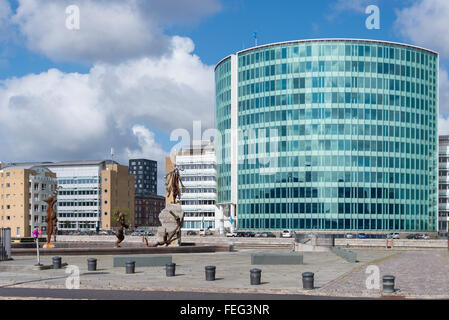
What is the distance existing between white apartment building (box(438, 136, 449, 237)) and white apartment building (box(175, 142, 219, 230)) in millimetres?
53822

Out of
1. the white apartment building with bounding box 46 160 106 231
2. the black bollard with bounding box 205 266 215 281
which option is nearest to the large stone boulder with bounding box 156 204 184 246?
the black bollard with bounding box 205 266 215 281

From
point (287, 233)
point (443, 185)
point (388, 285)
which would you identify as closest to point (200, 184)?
point (287, 233)

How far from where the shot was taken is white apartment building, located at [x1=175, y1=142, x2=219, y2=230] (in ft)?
495

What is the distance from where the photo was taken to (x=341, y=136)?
387 ft

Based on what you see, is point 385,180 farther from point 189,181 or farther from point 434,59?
point 189,181

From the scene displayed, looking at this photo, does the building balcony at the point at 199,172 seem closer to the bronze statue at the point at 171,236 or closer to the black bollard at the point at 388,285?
the bronze statue at the point at 171,236

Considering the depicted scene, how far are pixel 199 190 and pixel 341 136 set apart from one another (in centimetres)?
4794

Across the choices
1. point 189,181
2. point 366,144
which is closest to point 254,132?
point 366,144

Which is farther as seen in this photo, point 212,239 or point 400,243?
point 212,239

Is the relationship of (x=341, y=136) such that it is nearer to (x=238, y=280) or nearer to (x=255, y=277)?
(x=238, y=280)

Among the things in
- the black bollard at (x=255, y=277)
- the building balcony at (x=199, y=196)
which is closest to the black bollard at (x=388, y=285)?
the black bollard at (x=255, y=277)

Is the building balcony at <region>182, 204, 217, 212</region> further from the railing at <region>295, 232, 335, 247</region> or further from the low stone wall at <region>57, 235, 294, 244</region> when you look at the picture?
the railing at <region>295, 232, 335, 247</region>

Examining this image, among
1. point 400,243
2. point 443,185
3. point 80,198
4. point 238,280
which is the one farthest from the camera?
point 80,198
